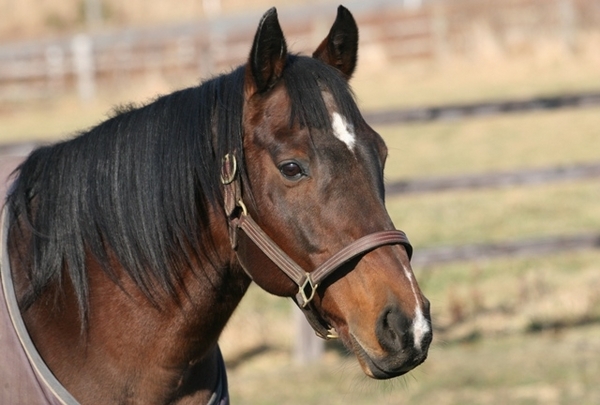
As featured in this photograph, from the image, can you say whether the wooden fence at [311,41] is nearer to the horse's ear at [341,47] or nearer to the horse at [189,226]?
the horse's ear at [341,47]

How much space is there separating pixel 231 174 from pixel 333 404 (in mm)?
3209

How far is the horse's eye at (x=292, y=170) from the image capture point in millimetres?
2332

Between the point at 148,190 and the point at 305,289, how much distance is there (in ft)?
1.72

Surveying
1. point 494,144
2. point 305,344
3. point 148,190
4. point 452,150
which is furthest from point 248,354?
point 494,144

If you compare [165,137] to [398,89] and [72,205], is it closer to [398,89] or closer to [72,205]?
[72,205]

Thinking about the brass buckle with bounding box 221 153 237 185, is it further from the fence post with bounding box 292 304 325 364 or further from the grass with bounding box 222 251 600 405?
the fence post with bounding box 292 304 325 364

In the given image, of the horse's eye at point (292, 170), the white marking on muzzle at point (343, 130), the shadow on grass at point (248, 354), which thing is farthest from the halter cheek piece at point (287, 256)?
the shadow on grass at point (248, 354)

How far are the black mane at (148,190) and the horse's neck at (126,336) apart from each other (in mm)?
45

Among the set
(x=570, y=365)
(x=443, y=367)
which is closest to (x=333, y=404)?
(x=443, y=367)

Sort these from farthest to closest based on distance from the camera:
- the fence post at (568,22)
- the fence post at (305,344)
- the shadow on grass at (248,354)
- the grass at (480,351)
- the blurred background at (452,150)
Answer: the fence post at (568,22), the shadow on grass at (248,354), the fence post at (305,344), the blurred background at (452,150), the grass at (480,351)

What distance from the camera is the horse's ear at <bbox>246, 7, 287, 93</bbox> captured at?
2355 mm

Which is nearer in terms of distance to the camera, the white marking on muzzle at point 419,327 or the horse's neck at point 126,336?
the white marking on muzzle at point 419,327

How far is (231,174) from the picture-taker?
2.40 metres

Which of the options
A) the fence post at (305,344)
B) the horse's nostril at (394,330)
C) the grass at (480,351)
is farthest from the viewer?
the fence post at (305,344)
